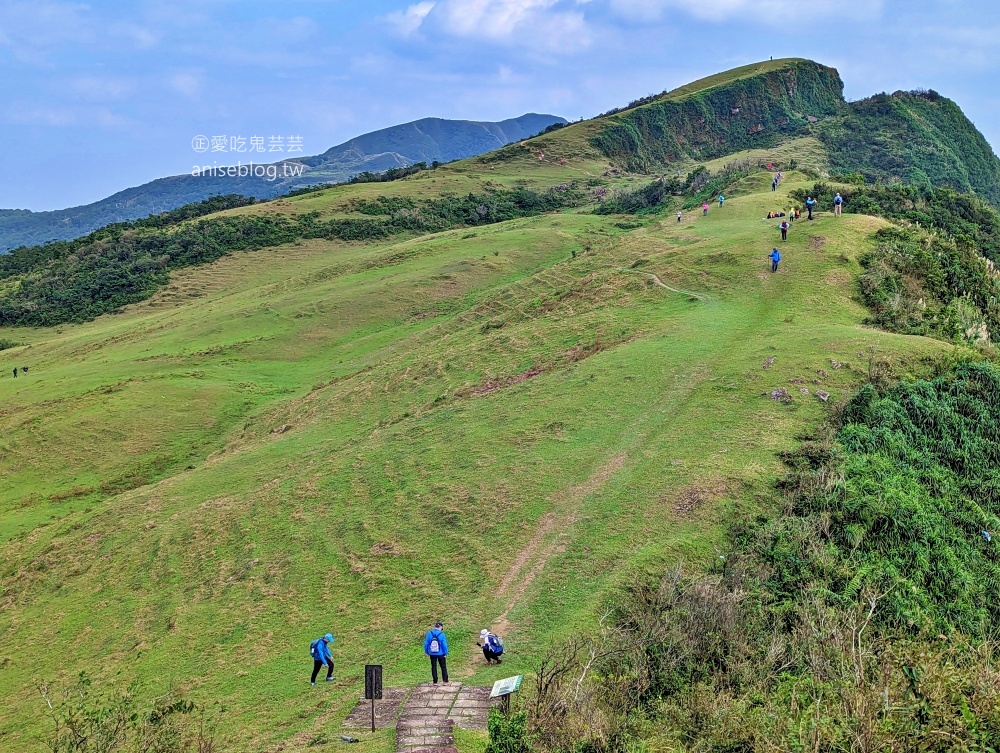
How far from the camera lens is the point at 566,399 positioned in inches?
966

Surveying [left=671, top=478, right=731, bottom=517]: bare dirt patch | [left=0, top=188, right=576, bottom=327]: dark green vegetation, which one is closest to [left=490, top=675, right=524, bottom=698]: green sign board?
[left=671, top=478, right=731, bottom=517]: bare dirt patch

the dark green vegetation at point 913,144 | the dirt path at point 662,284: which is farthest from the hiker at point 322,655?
the dark green vegetation at point 913,144

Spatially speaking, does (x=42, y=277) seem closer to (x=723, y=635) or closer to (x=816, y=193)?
(x=816, y=193)

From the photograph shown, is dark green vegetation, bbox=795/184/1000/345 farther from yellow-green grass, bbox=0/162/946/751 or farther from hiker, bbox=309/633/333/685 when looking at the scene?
hiker, bbox=309/633/333/685

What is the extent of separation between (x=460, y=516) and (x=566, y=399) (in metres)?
6.90

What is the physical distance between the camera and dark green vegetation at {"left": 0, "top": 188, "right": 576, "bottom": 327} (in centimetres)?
6831

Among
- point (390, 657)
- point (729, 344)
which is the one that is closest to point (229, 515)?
point (390, 657)

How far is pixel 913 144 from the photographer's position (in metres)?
100

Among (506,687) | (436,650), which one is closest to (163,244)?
(436,650)

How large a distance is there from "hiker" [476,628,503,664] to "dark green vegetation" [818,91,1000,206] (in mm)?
85593

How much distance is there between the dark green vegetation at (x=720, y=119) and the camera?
11762 centimetres

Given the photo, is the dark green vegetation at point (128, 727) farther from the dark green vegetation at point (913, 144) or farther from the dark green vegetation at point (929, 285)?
the dark green vegetation at point (913, 144)

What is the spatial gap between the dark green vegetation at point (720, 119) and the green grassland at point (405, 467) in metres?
77.5

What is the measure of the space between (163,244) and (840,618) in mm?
77539
